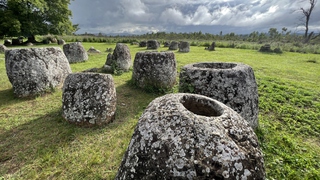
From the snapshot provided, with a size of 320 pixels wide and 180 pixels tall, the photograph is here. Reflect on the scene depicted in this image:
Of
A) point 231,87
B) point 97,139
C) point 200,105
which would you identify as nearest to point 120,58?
point 97,139

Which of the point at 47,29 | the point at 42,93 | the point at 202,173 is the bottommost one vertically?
the point at 42,93

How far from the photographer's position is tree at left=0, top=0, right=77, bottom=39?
23.3m

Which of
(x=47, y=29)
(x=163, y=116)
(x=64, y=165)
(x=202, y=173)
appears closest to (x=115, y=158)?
(x=64, y=165)

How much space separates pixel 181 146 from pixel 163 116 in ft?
1.28

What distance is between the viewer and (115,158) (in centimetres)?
357

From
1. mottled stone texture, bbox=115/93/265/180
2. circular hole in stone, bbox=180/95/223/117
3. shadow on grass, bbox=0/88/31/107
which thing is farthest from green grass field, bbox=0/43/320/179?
circular hole in stone, bbox=180/95/223/117

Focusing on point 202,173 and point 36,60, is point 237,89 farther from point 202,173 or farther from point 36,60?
point 36,60

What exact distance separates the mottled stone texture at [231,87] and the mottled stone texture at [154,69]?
3085mm

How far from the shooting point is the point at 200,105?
2.55 metres

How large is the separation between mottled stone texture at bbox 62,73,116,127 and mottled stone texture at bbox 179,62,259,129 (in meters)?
2.18

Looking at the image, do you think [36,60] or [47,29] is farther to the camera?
[47,29]

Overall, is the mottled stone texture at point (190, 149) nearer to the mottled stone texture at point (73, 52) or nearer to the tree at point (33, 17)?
the mottled stone texture at point (73, 52)

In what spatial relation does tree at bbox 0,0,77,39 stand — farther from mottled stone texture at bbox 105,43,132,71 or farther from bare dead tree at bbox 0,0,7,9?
mottled stone texture at bbox 105,43,132,71

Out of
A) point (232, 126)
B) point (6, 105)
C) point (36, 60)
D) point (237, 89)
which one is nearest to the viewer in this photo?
point (232, 126)
